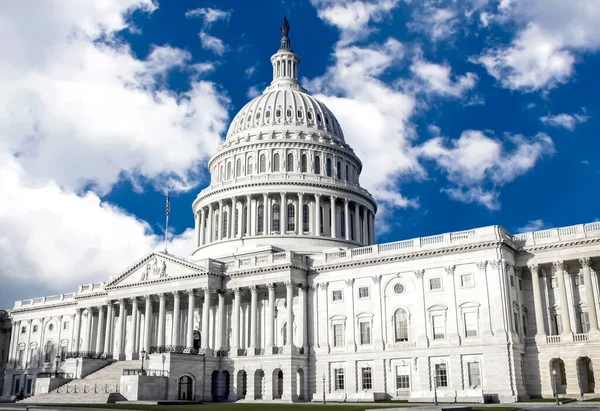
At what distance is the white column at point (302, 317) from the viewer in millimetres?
76062

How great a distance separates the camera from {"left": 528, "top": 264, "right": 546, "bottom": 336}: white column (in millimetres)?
66562

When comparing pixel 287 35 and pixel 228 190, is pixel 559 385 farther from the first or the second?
pixel 287 35

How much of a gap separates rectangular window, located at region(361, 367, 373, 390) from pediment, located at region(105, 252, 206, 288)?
2179 centimetres

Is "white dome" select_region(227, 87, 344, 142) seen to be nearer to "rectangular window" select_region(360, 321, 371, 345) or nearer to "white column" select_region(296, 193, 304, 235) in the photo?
"white column" select_region(296, 193, 304, 235)

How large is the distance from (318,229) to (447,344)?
107ft

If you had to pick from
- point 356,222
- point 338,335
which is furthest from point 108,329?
point 356,222

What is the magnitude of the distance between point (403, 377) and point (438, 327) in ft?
20.5

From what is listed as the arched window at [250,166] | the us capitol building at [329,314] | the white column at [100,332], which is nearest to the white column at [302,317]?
the us capitol building at [329,314]

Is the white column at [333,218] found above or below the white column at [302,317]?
above

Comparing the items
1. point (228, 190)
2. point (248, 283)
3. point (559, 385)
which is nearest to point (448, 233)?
point (559, 385)

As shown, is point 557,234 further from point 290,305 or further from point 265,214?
point 265,214

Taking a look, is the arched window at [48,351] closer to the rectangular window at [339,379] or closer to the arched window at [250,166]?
the arched window at [250,166]

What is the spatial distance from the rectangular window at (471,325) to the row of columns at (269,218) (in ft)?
106

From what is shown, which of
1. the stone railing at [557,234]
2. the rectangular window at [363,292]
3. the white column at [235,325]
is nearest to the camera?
the stone railing at [557,234]
